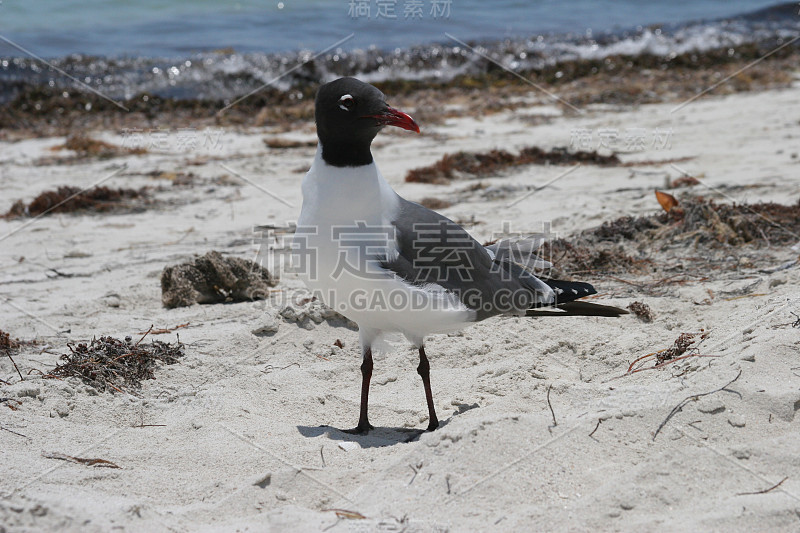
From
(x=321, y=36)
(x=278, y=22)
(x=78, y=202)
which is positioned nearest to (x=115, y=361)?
(x=78, y=202)

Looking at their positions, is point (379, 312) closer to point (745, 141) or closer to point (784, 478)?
point (784, 478)

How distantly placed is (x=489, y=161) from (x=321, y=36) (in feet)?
40.8

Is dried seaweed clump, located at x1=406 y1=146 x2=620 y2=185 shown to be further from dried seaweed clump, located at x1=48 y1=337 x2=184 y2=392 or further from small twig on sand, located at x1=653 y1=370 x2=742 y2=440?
small twig on sand, located at x1=653 y1=370 x2=742 y2=440

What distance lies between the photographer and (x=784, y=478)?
104 inches

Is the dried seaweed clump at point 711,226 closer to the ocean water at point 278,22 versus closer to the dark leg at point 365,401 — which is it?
the dark leg at point 365,401

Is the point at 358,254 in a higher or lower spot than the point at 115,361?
higher

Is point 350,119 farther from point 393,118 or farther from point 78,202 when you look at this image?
point 78,202

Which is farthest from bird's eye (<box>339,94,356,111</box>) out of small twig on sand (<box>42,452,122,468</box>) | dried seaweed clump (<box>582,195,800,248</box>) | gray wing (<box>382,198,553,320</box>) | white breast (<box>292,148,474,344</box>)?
dried seaweed clump (<box>582,195,800,248</box>)

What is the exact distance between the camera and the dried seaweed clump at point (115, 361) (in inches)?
153

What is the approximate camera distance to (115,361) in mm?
4035

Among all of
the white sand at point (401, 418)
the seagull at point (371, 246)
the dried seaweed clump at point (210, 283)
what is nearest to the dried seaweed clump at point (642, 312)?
the white sand at point (401, 418)

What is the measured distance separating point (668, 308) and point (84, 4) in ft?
70.2

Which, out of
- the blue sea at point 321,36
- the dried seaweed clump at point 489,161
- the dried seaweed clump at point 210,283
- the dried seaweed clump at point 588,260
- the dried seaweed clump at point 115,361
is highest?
the blue sea at point 321,36

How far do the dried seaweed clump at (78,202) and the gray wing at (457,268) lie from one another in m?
4.86
